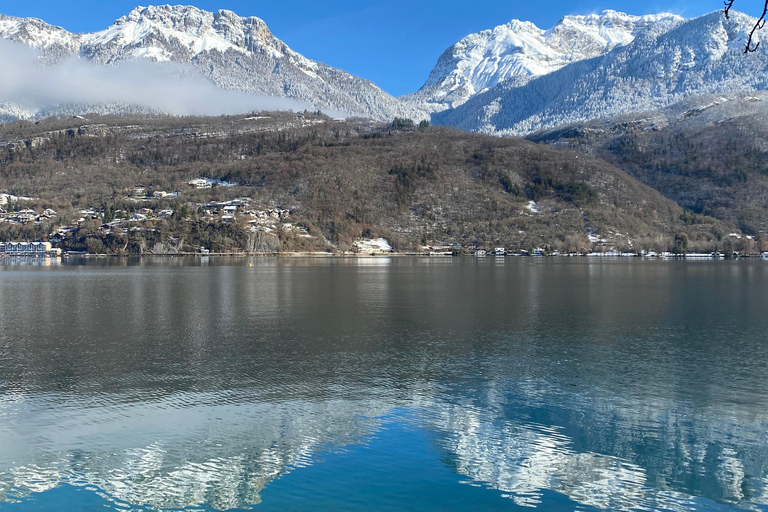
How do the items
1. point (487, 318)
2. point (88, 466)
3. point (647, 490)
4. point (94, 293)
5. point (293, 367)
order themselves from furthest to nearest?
point (94, 293), point (487, 318), point (293, 367), point (88, 466), point (647, 490)

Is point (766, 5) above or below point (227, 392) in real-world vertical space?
above

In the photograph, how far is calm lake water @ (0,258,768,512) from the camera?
17031mm

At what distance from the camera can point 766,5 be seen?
7.15 meters

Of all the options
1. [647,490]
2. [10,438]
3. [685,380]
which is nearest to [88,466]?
[10,438]

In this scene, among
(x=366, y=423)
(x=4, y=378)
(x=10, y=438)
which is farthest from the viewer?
(x=4, y=378)

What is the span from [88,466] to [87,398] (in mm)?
7684

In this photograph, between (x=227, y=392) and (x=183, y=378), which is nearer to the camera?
(x=227, y=392)

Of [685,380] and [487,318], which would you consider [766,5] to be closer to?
[685,380]

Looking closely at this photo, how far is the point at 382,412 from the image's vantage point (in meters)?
23.7

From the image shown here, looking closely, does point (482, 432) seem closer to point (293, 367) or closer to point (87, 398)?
point (293, 367)

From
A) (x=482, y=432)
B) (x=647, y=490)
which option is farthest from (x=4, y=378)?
(x=647, y=490)

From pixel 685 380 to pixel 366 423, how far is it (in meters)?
16.2

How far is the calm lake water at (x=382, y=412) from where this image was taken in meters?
17.0

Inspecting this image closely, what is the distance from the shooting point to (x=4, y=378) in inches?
1129
